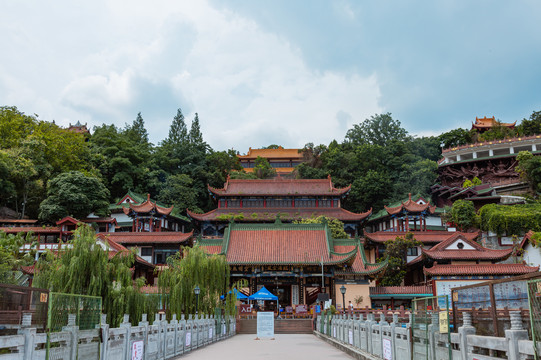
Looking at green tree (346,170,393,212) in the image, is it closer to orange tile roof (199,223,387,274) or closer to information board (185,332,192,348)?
orange tile roof (199,223,387,274)

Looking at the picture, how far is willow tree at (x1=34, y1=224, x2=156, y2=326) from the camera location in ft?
42.3

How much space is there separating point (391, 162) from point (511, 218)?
2177cm

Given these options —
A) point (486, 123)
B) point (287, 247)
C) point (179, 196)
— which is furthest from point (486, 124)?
point (287, 247)

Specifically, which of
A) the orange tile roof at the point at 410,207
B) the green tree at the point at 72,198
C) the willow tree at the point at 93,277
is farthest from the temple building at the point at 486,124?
the willow tree at the point at 93,277

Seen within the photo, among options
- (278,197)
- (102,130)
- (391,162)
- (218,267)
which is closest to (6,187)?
(102,130)

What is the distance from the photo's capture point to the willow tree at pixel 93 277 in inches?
508

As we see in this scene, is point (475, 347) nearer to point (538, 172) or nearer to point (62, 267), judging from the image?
point (62, 267)

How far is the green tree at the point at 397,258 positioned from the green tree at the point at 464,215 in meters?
8.38

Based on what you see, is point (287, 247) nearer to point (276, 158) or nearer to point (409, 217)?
point (409, 217)

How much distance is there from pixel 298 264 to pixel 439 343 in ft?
76.2

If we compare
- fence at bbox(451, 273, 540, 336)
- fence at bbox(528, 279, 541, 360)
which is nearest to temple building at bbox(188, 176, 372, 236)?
fence at bbox(451, 273, 540, 336)

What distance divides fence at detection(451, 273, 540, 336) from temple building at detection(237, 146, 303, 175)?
6439 centimetres

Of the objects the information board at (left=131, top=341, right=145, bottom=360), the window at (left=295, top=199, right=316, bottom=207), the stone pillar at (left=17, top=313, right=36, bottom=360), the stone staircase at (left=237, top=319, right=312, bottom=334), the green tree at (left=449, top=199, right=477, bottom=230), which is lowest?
the stone staircase at (left=237, top=319, right=312, bottom=334)

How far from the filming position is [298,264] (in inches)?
1174
